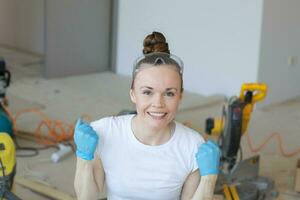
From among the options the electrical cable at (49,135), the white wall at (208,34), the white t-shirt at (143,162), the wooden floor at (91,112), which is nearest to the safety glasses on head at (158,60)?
the white t-shirt at (143,162)

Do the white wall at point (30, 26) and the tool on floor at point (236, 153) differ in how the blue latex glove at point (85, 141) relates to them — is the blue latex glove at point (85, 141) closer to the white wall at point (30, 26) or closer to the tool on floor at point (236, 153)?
the tool on floor at point (236, 153)

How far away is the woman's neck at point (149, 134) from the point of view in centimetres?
188

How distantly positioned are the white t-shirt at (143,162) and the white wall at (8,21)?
20.1 feet

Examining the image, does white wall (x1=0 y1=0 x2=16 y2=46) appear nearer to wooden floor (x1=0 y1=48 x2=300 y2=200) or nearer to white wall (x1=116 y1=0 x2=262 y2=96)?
wooden floor (x1=0 y1=48 x2=300 y2=200)

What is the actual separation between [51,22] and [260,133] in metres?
2.62

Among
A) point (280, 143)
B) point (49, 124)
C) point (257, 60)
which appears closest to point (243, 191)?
point (280, 143)

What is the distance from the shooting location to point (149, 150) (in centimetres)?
188

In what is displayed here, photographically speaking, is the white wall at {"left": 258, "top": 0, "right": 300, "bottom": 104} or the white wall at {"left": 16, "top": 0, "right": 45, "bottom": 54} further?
the white wall at {"left": 16, "top": 0, "right": 45, "bottom": 54}

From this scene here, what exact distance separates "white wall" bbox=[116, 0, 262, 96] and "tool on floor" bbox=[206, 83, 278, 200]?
6.36ft

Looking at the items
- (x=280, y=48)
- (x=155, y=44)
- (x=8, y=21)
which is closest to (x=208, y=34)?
(x=280, y=48)

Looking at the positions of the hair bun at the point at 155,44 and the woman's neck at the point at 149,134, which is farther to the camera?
the hair bun at the point at 155,44

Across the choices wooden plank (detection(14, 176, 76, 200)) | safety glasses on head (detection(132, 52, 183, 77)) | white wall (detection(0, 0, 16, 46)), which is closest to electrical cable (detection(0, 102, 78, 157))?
wooden plank (detection(14, 176, 76, 200))

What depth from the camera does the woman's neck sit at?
1883mm

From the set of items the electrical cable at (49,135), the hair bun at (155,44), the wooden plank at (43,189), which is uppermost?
the hair bun at (155,44)
